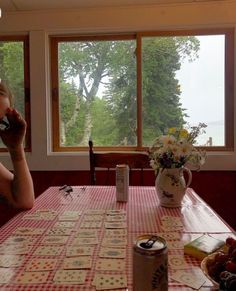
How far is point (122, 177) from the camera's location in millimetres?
1432

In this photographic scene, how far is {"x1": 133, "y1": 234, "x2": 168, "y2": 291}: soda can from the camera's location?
54cm

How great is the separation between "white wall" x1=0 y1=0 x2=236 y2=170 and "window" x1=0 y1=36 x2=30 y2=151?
10 centimetres

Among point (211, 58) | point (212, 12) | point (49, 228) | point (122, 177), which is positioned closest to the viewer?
point (49, 228)

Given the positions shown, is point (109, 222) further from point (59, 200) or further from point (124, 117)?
point (124, 117)

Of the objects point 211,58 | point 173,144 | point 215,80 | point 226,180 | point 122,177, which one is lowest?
point 226,180

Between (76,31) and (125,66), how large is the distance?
521 millimetres

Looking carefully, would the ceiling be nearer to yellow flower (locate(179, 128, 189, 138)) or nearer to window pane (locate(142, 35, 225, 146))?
window pane (locate(142, 35, 225, 146))

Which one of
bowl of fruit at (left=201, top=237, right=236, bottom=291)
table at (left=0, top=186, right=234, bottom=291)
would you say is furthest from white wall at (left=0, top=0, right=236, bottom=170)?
bowl of fruit at (left=201, top=237, right=236, bottom=291)

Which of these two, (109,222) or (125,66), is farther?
(125,66)

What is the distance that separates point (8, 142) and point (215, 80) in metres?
1.97

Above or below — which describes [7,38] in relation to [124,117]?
above

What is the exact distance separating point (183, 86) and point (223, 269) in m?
2.22

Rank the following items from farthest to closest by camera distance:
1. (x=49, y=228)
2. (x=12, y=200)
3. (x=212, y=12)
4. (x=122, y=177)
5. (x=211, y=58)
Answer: (x=211, y=58), (x=212, y=12), (x=122, y=177), (x=12, y=200), (x=49, y=228)

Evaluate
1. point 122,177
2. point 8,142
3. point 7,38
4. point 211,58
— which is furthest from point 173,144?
point 7,38
